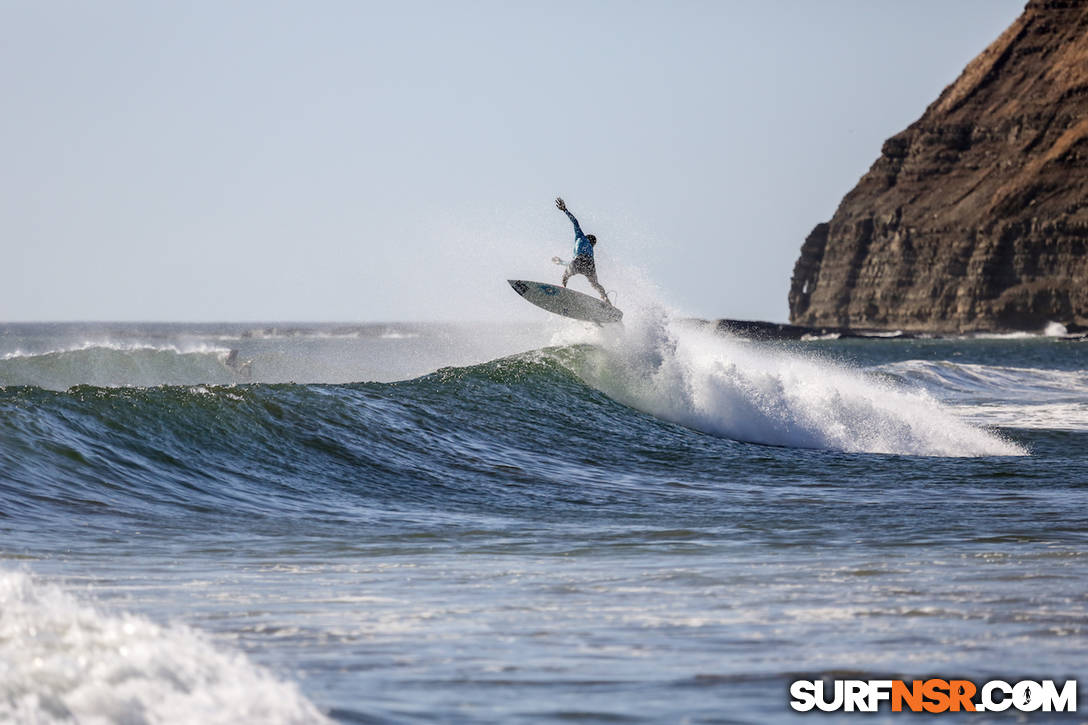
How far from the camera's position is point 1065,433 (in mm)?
23250

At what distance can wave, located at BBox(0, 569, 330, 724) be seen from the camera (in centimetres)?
476

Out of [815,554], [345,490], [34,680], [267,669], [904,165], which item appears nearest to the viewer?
[34,680]

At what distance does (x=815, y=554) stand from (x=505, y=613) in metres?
3.09

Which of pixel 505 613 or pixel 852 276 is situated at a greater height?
pixel 852 276

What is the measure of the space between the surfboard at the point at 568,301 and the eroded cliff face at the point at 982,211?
115 metres

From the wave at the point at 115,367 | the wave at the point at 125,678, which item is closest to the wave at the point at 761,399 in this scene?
the wave at the point at 125,678

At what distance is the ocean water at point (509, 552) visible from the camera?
5391 mm

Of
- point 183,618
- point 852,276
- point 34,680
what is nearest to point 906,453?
point 183,618

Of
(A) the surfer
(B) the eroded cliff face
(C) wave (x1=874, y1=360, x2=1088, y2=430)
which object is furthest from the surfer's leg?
(B) the eroded cliff face

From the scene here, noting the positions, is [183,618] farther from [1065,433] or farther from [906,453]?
[1065,433]

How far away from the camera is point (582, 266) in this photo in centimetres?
2289

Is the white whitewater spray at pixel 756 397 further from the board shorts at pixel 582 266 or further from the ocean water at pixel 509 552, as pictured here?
the board shorts at pixel 582 266

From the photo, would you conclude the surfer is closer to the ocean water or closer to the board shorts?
the board shorts

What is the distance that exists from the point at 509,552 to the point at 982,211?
135m
